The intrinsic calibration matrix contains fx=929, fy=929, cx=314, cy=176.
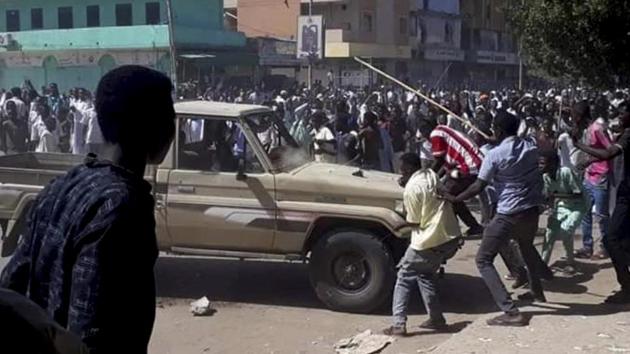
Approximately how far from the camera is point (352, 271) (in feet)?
25.1

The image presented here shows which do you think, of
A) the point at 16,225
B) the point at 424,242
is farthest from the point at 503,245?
the point at 16,225

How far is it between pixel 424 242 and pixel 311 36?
9285 mm

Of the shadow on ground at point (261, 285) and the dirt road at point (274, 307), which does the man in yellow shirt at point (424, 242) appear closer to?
the dirt road at point (274, 307)

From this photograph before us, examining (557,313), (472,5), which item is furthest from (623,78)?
(472,5)

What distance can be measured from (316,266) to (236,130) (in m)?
1.33

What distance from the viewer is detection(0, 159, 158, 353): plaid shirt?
2.16 meters

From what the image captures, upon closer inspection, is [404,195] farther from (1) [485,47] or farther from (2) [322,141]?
(1) [485,47]

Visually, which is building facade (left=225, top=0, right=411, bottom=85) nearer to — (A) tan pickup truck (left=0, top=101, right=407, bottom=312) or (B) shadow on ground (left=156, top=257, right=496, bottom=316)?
(B) shadow on ground (left=156, top=257, right=496, bottom=316)

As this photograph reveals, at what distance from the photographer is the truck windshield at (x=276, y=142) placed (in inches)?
309

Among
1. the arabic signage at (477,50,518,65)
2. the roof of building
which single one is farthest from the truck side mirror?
the arabic signage at (477,50,518,65)

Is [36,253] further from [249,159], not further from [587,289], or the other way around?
[587,289]

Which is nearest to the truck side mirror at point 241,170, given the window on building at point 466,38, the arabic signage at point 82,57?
the arabic signage at point 82,57

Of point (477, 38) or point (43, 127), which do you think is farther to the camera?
point (477, 38)

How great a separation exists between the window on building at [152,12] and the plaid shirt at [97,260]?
144ft
